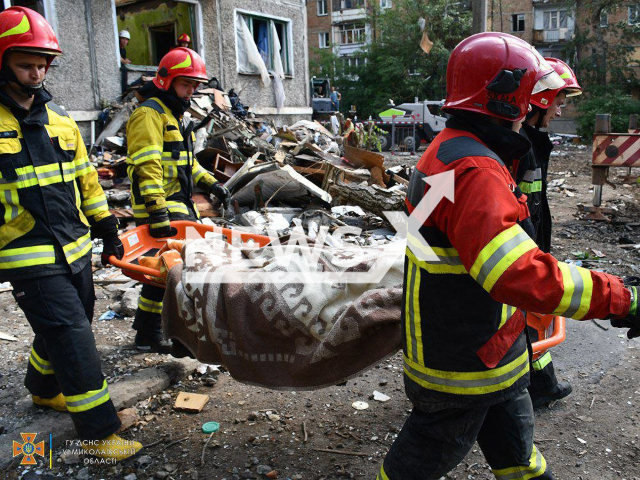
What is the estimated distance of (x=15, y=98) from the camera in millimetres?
2621

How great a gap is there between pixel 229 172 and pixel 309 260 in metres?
6.07

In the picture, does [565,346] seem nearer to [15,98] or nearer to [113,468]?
[113,468]

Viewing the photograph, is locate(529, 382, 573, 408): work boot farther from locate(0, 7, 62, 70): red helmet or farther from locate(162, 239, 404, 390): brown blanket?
locate(0, 7, 62, 70): red helmet

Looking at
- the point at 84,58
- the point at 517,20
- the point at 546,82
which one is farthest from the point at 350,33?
the point at 546,82

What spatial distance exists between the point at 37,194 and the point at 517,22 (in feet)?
140

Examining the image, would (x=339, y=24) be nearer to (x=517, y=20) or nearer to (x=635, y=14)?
(x=517, y=20)

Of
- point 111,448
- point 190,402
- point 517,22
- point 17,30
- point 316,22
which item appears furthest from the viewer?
point 316,22

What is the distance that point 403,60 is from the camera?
115ft

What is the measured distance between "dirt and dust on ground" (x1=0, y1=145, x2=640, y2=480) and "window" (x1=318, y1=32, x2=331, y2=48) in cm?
4566

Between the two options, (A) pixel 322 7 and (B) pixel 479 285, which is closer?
(B) pixel 479 285

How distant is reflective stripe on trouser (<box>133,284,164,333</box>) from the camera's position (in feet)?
12.5

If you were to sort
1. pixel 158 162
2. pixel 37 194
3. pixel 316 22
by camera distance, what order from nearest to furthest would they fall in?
pixel 37 194 < pixel 158 162 < pixel 316 22

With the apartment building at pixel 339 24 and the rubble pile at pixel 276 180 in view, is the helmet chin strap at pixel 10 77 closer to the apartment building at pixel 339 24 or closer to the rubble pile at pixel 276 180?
the rubble pile at pixel 276 180

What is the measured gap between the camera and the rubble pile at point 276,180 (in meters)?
7.14
